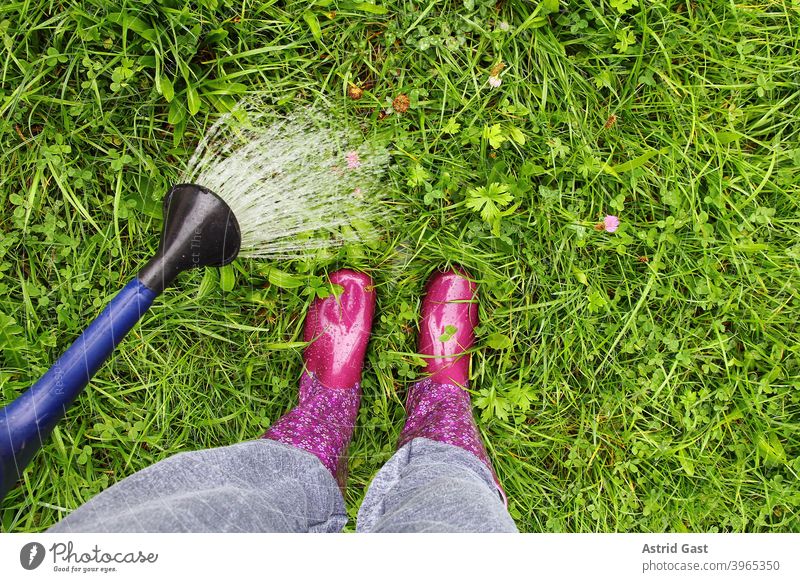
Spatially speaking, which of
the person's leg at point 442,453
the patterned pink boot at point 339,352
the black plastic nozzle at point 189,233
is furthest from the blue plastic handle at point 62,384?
the person's leg at point 442,453

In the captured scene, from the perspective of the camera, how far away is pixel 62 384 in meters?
1.48

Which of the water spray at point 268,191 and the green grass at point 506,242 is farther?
the green grass at point 506,242

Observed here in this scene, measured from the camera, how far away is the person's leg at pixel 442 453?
135 centimetres

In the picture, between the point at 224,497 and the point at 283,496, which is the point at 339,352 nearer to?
the point at 283,496

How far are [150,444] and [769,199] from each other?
220 cm

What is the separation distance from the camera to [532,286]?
1.94m

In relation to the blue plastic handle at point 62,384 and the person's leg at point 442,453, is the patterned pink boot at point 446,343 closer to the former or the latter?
the person's leg at point 442,453

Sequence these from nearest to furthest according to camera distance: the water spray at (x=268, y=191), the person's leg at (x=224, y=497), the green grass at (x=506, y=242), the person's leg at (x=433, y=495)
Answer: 1. the person's leg at (x=224, y=497)
2. the person's leg at (x=433, y=495)
3. the water spray at (x=268, y=191)
4. the green grass at (x=506, y=242)

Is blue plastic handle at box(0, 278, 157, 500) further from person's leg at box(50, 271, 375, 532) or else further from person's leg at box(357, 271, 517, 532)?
person's leg at box(357, 271, 517, 532)

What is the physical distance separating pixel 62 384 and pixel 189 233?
19.5 inches

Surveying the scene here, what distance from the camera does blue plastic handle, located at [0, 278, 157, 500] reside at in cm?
146

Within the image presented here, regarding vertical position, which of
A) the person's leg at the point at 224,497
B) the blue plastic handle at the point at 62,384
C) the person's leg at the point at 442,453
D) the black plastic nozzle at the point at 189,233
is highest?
the black plastic nozzle at the point at 189,233

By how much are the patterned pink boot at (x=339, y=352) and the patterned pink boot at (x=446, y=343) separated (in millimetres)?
191

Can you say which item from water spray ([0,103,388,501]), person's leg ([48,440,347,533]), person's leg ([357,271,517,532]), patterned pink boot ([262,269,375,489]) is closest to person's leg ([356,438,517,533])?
person's leg ([357,271,517,532])
